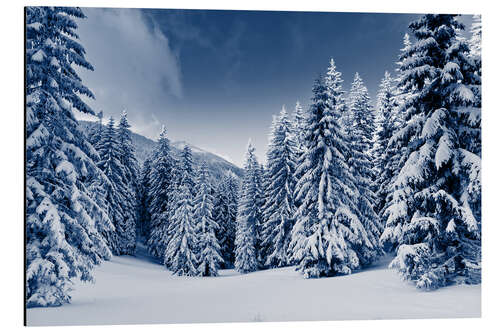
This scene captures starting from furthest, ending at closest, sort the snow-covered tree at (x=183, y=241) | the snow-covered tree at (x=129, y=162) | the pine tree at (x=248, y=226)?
the pine tree at (x=248, y=226)
the snow-covered tree at (x=183, y=241)
the snow-covered tree at (x=129, y=162)

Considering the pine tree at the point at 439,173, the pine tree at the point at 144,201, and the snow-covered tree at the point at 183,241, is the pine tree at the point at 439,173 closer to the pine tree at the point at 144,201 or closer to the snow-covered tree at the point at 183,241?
the snow-covered tree at the point at 183,241

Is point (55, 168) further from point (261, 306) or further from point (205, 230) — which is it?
point (205, 230)

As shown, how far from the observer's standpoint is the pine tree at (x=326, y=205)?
1756 cm

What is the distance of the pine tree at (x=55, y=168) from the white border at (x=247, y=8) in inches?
11.0

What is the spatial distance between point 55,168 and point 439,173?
1182cm

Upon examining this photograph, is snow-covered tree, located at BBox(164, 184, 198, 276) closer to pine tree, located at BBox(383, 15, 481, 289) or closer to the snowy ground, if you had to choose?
the snowy ground

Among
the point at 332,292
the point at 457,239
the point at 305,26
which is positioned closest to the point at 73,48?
the point at 305,26

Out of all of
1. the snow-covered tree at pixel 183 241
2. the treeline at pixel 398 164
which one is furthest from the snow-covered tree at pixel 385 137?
the snow-covered tree at pixel 183 241

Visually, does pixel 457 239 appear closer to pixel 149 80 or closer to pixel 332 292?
pixel 332 292

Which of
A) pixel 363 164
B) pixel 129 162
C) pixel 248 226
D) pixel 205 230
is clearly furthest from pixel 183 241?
pixel 363 164

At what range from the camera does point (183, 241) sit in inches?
1174

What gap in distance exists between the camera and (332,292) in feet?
40.6

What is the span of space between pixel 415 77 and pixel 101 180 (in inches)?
427

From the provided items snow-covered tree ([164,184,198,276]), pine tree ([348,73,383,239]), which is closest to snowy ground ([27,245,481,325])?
pine tree ([348,73,383,239])
